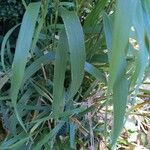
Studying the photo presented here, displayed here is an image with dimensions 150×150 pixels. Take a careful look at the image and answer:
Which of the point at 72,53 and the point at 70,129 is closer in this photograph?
the point at 72,53

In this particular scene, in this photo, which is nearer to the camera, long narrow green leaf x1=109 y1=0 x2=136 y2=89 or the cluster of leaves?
long narrow green leaf x1=109 y1=0 x2=136 y2=89

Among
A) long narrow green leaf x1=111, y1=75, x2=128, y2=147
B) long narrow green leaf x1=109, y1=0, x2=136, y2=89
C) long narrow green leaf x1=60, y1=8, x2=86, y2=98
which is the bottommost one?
long narrow green leaf x1=111, y1=75, x2=128, y2=147

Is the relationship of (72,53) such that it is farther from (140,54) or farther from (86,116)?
(86,116)

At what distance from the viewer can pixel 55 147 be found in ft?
3.59

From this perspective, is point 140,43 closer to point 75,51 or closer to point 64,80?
point 75,51

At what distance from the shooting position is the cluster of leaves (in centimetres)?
82

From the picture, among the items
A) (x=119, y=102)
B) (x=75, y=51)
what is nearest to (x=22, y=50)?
(x=75, y=51)

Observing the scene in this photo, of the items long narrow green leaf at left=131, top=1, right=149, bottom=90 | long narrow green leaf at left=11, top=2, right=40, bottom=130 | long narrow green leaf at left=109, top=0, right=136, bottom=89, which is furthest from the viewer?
long narrow green leaf at left=11, top=2, right=40, bottom=130

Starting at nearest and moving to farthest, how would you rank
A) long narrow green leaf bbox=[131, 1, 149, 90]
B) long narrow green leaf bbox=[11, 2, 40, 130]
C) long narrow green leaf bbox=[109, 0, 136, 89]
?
long narrow green leaf bbox=[109, 0, 136, 89], long narrow green leaf bbox=[131, 1, 149, 90], long narrow green leaf bbox=[11, 2, 40, 130]

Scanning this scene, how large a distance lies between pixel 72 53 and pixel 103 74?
22 cm

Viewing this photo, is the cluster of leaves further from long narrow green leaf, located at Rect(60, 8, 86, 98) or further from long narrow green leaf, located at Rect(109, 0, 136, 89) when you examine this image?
long narrow green leaf, located at Rect(109, 0, 136, 89)

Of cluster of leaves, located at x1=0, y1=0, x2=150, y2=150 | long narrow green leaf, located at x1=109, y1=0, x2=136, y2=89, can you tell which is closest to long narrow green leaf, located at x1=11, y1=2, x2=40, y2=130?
cluster of leaves, located at x1=0, y1=0, x2=150, y2=150

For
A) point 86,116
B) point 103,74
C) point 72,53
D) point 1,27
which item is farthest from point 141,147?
point 1,27

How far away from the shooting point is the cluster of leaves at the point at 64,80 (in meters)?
0.82
